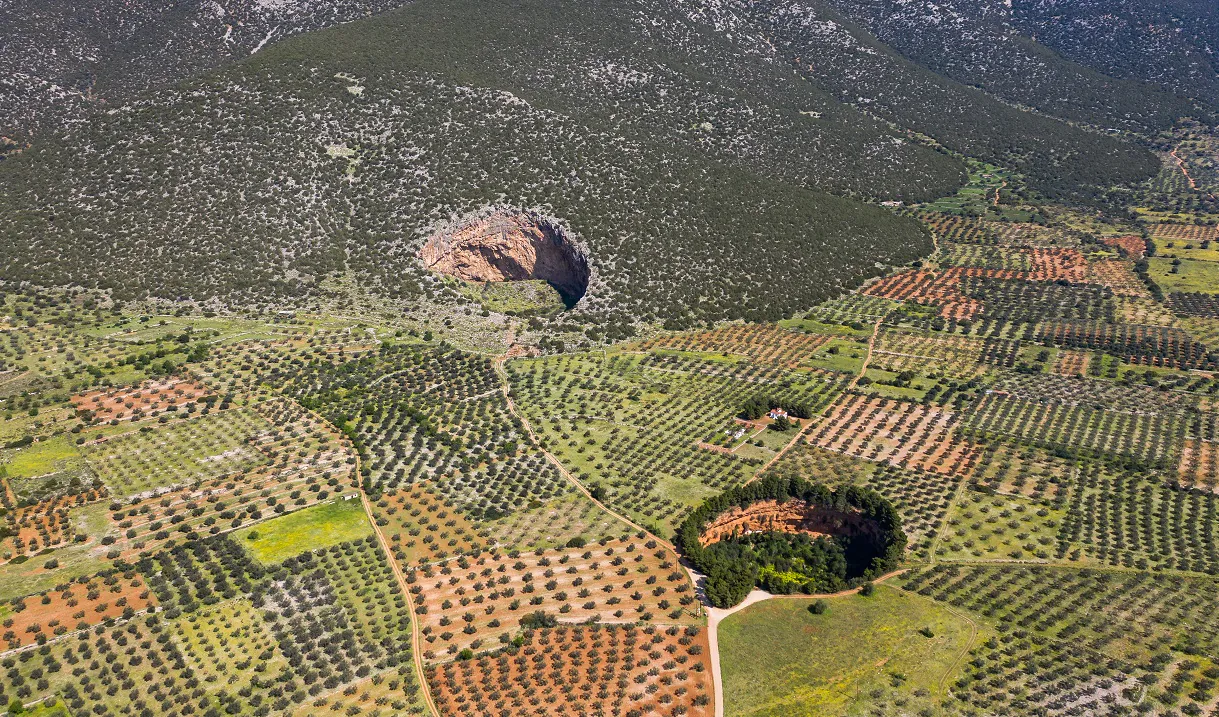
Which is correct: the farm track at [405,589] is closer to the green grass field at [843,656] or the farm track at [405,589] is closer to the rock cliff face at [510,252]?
the green grass field at [843,656]

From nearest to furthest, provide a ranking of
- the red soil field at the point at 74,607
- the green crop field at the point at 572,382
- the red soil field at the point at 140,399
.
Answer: the red soil field at the point at 74,607
the green crop field at the point at 572,382
the red soil field at the point at 140,399

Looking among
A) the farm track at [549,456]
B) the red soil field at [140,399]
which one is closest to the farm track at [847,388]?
the farm track at [549,456]

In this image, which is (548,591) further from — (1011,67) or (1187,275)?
(1011,67)

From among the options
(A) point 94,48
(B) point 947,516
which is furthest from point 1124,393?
(A) point 94,48

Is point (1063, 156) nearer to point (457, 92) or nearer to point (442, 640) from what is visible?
point (457, 92)

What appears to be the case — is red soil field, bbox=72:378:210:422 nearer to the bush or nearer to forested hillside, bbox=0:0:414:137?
the bush
